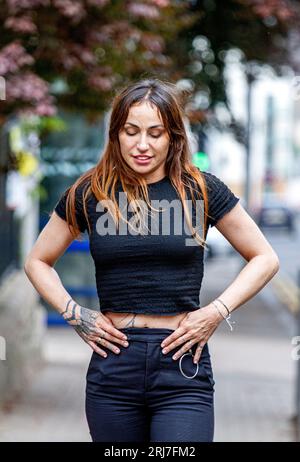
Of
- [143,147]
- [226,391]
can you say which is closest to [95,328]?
[143,147]

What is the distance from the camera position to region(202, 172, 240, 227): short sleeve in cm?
372

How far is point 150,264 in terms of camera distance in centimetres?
361

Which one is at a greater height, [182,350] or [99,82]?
[99,82]

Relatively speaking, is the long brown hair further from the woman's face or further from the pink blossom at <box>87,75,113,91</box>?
the pink blossom at <box>87,75,113,91</box>

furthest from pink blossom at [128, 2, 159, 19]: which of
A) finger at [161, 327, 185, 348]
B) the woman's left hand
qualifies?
finger at [161, 327, 185, 348]

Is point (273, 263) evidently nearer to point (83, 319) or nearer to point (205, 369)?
point (205, 369)

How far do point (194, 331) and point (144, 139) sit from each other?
64 cm

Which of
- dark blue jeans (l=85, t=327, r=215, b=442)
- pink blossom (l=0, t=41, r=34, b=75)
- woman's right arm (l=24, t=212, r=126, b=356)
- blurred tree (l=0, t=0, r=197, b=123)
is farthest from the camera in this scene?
blurred tree (l=0, t=0, r=197, b=123)

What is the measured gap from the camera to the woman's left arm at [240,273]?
11.9ft

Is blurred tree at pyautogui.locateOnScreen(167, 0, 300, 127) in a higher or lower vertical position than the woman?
higher

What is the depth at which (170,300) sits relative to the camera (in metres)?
3.62

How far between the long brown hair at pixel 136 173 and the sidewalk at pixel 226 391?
3904 millimetres

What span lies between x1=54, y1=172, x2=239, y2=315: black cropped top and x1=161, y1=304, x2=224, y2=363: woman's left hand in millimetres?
43

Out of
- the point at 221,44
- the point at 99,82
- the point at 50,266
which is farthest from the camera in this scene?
the point at 221,44
